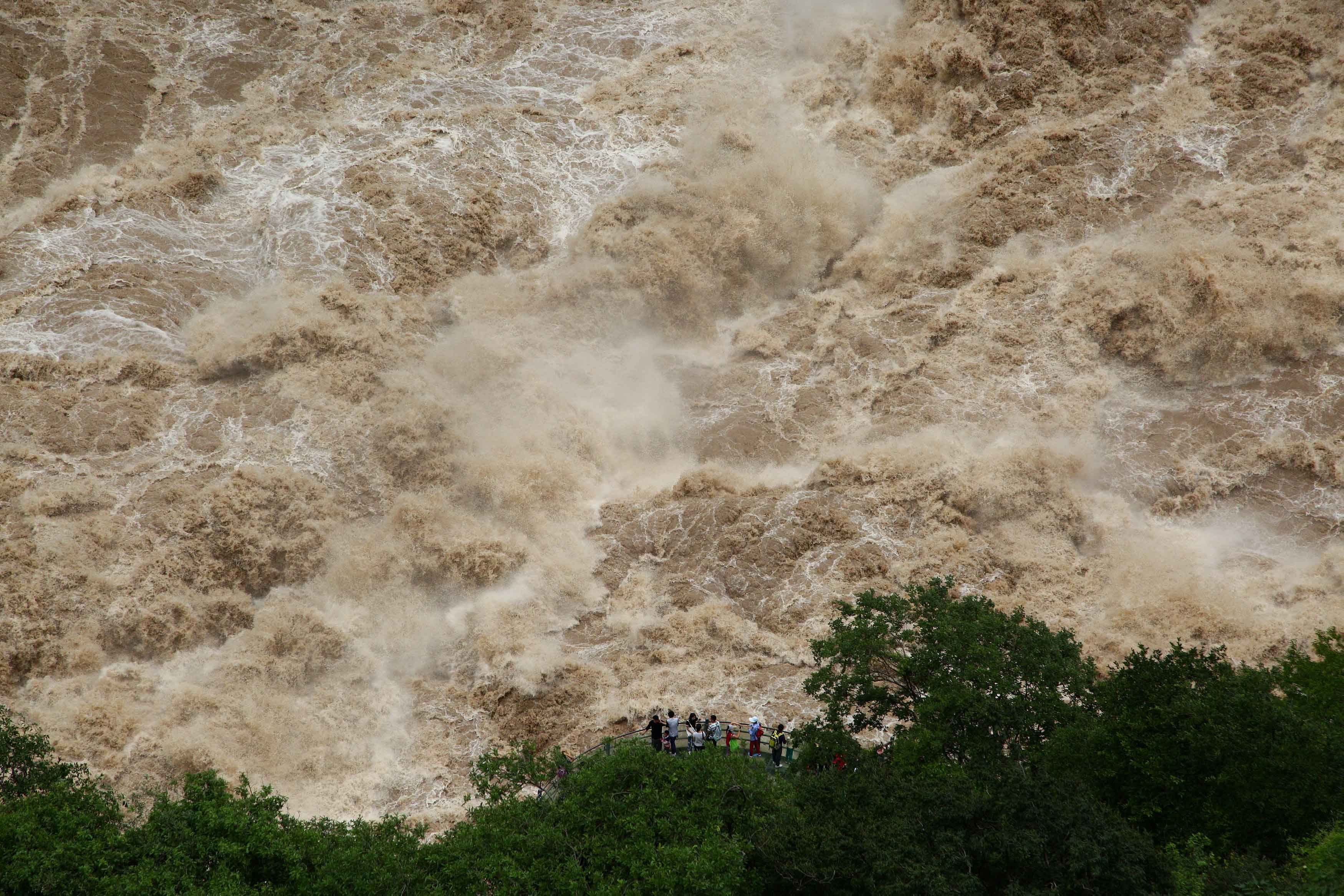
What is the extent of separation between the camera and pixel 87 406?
26844 mm

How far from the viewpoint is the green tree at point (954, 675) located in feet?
55.9

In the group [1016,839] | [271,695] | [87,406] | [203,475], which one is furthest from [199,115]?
[1016,839]

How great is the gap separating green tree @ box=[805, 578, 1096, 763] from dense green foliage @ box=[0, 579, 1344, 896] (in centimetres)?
5

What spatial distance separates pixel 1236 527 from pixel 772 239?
597 inches

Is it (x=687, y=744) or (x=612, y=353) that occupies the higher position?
(x=612, y=353)

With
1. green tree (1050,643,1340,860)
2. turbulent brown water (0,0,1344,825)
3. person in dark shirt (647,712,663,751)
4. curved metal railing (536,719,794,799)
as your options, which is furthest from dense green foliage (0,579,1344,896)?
turbulent brown water (0,0,1344,825)

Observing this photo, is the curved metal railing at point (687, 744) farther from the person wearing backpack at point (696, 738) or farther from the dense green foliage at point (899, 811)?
the dense green foliage at point (899, 811)

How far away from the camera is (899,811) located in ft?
49.6

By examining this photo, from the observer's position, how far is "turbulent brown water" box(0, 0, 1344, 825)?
77.5ft

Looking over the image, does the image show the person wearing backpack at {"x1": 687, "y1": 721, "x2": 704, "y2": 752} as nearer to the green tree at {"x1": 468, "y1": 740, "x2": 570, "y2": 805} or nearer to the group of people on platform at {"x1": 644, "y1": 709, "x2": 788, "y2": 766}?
the group of people on platform at {"x1": 644, "y1": 709, "x2": 788, "y2": 766}

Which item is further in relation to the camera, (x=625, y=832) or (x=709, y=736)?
(x=709, y=736)

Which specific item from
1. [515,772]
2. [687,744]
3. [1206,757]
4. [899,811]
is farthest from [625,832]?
[1206,757]

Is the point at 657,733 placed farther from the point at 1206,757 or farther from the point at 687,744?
the point at 1206,757

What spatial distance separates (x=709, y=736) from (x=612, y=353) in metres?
14.0
